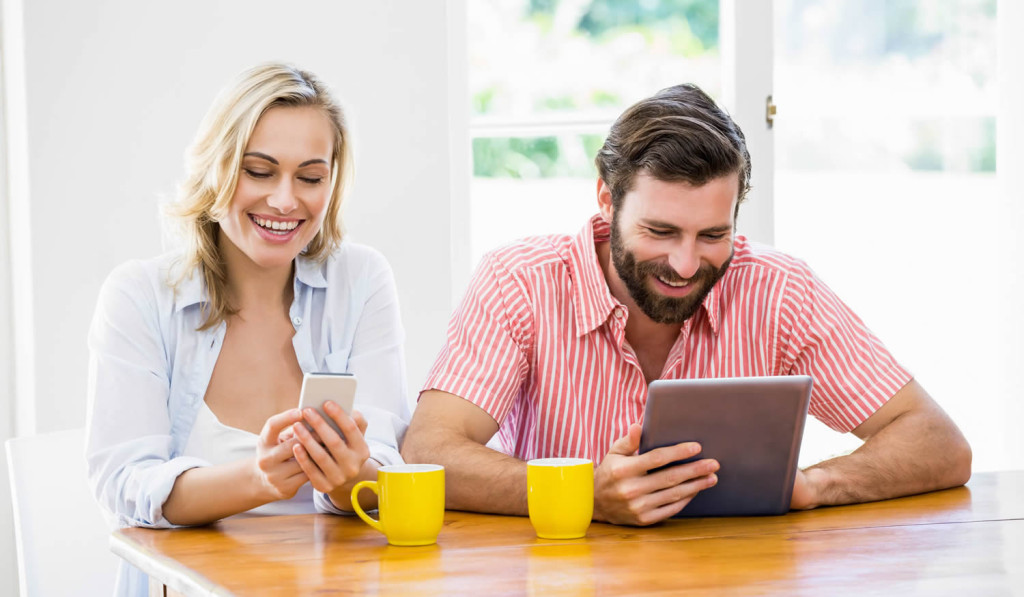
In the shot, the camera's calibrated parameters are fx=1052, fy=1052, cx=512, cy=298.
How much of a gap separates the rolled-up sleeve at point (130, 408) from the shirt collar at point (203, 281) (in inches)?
1.7

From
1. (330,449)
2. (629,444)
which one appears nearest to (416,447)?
(330,449)

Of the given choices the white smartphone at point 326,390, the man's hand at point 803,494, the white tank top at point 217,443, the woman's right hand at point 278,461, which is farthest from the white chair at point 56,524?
the man's hand at point 803,494

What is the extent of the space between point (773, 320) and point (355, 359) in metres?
0.74

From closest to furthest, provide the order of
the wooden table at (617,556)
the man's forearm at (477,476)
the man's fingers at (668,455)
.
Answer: the wooden table at (617,556), the man's fingers at (668,455), the man's forearm at (477,476)

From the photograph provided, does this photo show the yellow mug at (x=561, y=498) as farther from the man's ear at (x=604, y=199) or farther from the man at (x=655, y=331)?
the man's ear at (x=604, y=199)

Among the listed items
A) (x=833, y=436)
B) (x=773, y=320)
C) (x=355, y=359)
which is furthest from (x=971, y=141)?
(x=355, y=359)

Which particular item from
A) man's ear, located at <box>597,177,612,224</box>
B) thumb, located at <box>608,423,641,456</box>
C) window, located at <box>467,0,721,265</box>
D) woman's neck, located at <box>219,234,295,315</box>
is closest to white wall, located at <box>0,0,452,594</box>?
window, located at <box>467,0,721,265</box>

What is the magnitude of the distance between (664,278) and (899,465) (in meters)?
0.47

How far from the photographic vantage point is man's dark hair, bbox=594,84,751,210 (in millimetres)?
1712

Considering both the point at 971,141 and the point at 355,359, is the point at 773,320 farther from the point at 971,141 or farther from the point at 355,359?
the point at 971,141

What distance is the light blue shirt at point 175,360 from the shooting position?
1536 mm

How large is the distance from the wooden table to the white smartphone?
0.17 m

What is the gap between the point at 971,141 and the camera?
311 centimetres

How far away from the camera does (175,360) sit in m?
1.71
